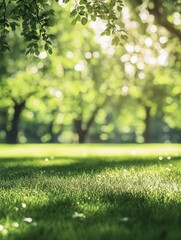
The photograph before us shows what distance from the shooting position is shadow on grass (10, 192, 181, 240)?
485 centimetres

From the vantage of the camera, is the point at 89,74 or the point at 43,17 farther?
the point at 89,74

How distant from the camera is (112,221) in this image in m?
5.50

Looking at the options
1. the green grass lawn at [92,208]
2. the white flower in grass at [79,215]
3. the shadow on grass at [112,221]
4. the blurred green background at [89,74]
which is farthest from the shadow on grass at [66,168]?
the blurred green background at [89,74]

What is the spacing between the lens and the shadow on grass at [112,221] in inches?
191


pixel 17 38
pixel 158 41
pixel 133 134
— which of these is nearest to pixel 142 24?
pixel 158 41

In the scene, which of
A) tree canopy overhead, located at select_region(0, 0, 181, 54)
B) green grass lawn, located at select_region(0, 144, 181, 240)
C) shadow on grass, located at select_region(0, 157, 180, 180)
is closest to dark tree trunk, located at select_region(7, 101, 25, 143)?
shadow on grass, located at select_region(0, 157, 180, 180)

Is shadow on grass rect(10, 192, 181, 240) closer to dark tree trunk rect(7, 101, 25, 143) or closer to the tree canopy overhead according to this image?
the tree canopy overhead

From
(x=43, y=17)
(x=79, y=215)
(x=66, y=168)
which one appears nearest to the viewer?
(x=79, y=215)

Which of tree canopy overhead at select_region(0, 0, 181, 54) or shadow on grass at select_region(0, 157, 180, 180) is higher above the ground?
tree canopy overhead at select_region(0, 0, 181, 54)

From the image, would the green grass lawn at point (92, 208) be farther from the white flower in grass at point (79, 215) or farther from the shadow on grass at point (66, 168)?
the shadow on grass at point (66, 168)

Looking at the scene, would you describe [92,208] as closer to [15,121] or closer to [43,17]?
[43,17]

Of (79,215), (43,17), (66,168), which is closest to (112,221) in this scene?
(79,215)

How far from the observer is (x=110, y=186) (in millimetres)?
8023

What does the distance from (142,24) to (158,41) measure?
2258 mm
